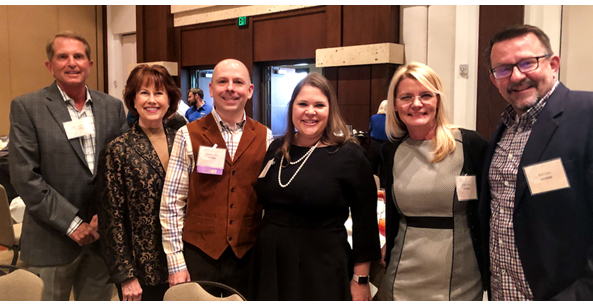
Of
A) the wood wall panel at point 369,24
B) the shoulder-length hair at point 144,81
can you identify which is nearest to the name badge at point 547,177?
the shoulder-length hair at point 144,81

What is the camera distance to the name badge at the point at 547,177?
1.37m

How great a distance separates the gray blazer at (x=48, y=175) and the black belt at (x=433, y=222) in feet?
5.53

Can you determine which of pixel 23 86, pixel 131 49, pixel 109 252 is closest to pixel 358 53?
pixel 109 252

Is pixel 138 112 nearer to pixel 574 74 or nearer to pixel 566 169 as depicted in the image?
pixel 566 169

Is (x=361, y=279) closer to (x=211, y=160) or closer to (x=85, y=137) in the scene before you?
(x=211, y=160)

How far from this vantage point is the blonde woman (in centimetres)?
161

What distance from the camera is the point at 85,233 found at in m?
2.09

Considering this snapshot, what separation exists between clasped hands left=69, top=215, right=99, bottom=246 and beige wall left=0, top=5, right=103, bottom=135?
7532 mm

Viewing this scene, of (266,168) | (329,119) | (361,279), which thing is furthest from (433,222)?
(266,168)

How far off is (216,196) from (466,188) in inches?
41.5

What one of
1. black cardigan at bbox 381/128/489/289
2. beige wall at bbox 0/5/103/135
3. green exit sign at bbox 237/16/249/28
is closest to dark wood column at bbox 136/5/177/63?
beige wall at bbox 0/5/103/135

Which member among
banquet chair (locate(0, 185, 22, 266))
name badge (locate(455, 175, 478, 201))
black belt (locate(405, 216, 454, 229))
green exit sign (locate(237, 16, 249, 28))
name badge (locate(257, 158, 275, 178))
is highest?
green exit sign (locate(237, 16, 249, 28))

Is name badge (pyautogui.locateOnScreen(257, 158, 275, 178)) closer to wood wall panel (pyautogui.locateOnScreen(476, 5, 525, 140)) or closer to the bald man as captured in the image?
the bald man

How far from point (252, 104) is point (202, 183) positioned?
20.0 feet
